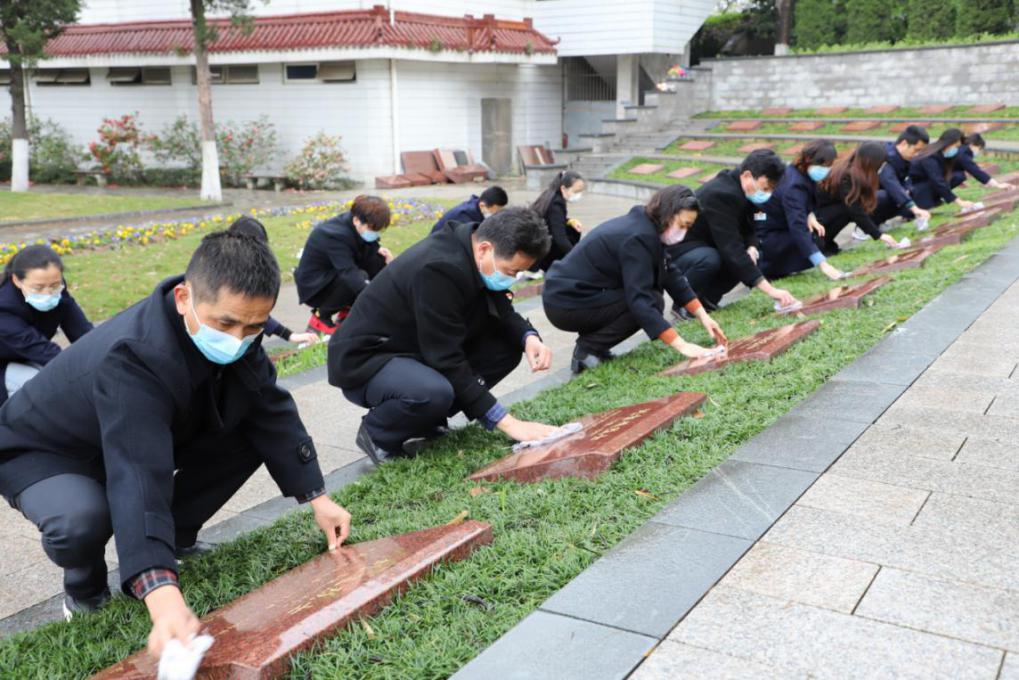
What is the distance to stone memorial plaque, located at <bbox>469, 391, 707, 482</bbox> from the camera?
3.88 metres

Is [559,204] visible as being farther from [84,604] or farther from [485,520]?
[84,604]

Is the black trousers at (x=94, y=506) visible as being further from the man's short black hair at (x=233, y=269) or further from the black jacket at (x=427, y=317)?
the black jacket at (x=427, y=317)

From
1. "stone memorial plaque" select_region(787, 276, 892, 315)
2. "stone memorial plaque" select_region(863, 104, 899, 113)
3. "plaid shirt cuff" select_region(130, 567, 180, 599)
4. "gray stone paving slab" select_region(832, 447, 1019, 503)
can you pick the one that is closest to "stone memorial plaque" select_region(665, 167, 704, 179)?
"stone memorial plaque" select_region(863, 104, 899, 113)

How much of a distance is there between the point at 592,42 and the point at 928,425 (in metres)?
22.4

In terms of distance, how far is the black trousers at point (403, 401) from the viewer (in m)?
4.43

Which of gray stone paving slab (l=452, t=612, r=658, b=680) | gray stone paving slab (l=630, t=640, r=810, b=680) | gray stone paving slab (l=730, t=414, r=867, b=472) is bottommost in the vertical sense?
gray stone paving slab (l=452, t=612, r=658, b=680)

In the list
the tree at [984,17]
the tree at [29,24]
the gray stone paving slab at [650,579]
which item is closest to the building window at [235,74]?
the tree at [29,24]

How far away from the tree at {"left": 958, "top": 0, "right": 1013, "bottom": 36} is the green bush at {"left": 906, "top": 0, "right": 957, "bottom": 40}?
433mm

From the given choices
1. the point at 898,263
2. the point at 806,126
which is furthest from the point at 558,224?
the point at 806,126

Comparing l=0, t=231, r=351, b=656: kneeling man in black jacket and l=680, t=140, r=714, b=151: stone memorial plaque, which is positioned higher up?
l=680, t=140, r=714, b=151: stone memorial plaque

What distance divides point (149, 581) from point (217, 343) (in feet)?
2.27

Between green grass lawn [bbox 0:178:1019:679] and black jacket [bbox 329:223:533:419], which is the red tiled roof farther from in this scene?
black jacket [bbox 329:223:533:419]

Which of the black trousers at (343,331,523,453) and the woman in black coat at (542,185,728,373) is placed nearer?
A: the black trousers at (343,331,523,453)

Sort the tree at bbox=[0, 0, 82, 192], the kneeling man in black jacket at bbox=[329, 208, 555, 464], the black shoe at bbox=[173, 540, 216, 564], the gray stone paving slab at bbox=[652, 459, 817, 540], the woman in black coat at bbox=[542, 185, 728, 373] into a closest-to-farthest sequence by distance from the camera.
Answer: the gray stone paving slab at bbox=[652, 459, 817, 540] → the black shoe at bbox=[173, 540, 216, 564] → the kneeling man in black jacket at bbox=[329, 208, 555, 464] → the woman in black coat at bbox=[542, 185, 728, 373] → the tree at bbox=[0, 0, 82, 192]
